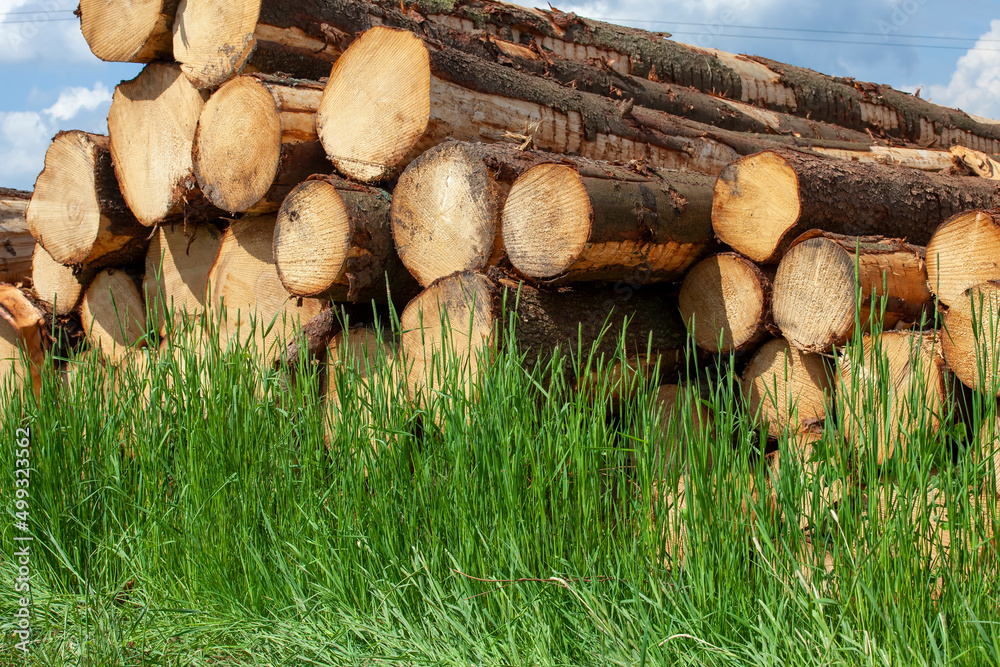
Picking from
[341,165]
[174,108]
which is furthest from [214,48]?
[341,165]

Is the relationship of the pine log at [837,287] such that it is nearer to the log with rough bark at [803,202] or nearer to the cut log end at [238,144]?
the log with rough bark at [803,202]

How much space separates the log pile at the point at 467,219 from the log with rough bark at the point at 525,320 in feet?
0.03

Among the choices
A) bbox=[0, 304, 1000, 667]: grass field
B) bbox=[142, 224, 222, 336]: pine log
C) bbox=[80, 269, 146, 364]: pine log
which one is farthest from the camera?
bbox=[80, 269, 146, 364]: pine log

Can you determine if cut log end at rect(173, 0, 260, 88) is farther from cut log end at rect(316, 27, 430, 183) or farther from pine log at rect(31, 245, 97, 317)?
pine log at rect(31, 245, 97, 317)

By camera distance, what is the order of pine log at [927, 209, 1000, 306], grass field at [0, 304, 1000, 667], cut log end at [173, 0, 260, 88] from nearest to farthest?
grass field at [0, 304, 1000, 667], pine log at [927, 209, 1000, 306], cut log end at [173, 0, 260, 88]

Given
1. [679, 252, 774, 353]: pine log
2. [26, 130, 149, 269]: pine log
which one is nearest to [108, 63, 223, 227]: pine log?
[26, 130, 149, 269]: pine log

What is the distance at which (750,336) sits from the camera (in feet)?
9.18

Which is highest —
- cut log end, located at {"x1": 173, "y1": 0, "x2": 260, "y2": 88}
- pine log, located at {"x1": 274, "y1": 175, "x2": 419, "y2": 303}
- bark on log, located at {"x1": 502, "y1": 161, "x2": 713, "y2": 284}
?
cut log end, located at {"x1": 173, "y1": 0, "x2": 260, "y2": 88}

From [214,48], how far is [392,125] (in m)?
0.93

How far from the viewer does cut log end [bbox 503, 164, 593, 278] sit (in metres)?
2.53

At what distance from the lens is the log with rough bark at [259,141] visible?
3.09m

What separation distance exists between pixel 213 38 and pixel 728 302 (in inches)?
90.1

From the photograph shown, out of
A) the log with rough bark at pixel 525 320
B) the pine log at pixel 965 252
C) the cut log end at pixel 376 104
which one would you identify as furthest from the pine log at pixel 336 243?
the pine log at pixel 965 252

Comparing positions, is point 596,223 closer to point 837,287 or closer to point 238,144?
point 837,287
